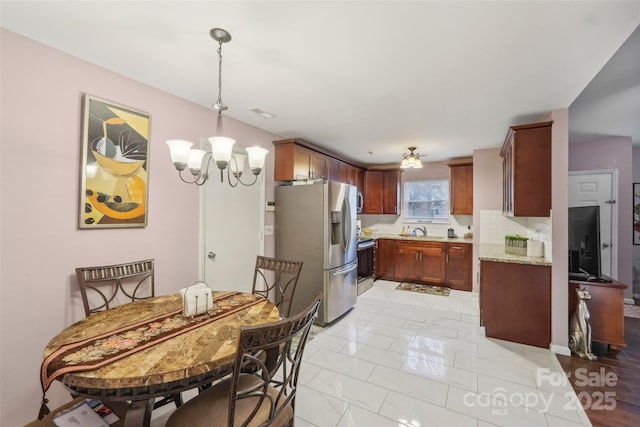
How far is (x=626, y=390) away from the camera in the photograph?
2143mm

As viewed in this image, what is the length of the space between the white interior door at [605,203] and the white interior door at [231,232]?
5058 millimetres

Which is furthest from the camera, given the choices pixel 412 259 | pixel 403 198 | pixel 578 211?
pixel 403 198

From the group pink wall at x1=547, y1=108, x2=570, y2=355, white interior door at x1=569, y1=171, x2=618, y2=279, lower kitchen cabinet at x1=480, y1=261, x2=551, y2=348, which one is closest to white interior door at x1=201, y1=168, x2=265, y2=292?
lower kitchen cabinet at x1=480, y1=261, x2=551, y2=348

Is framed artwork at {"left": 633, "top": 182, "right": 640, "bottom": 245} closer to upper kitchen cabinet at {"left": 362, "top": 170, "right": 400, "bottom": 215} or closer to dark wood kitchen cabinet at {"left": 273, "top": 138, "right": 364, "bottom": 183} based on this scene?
upper kitchen cabinet at {"left": 362, "top": 170, "right": 400, "bottom": 215}

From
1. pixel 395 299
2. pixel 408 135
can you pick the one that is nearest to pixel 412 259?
pixel 395 299

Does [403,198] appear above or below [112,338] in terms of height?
above

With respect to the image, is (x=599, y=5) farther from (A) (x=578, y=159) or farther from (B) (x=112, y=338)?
(A) (x=578, y=159)

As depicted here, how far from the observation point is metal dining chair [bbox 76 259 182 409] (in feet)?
5.95

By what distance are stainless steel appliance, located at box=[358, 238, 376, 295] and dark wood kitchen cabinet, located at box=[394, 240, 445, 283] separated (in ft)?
1.60

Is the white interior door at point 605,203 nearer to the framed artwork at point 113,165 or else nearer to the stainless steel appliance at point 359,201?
the stainless steel appliance at point 359,201

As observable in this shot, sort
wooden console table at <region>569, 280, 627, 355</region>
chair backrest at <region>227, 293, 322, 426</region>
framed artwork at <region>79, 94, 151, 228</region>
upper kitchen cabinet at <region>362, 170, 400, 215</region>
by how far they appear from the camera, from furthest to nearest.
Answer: upper kitchen cabinet at <region>362, 170, 400, 215</region> < wooden console table at <region>569, 280, 627, 355</region> < framed artwork at <region>79, 94, 151, 228</region> < chair backrest at <region>227, 293, 322, 426</region>

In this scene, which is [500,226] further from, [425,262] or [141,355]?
[141,355]

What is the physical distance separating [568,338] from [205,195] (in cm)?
390

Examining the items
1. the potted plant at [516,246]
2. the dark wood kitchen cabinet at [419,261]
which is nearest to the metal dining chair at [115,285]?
the potted plant at [516,246]
